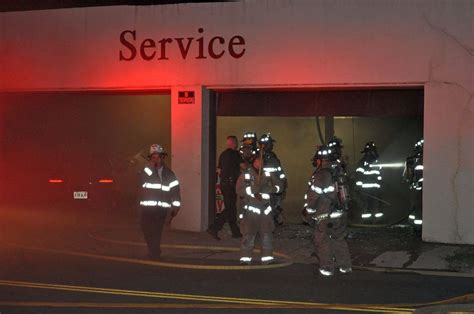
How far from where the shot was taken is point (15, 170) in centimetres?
1992

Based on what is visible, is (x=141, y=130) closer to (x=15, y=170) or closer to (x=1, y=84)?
(x=15, y=170)

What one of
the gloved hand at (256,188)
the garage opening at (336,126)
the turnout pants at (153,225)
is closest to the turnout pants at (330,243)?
the gloved hand at (256,188)

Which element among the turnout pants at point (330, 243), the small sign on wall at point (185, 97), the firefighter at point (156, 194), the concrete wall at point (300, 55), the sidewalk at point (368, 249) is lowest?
the sidewalk at point (368, 249)

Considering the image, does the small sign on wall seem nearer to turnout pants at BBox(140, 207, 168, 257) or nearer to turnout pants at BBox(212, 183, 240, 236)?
turnout pants at BBox(212, 183, 240, 236)

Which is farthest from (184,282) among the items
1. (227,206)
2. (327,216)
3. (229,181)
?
(229,181)

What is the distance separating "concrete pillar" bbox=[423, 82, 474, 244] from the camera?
1430 centimetres

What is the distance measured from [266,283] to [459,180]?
5.25 meters

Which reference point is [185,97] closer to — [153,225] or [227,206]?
[227,206]

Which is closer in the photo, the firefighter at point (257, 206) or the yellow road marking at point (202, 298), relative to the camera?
the yellow road marking at point (202, 298)

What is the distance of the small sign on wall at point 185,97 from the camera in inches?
628

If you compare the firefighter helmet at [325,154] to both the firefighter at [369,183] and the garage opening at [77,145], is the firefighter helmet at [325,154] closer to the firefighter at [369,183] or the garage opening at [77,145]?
the firefighter at [369,183]

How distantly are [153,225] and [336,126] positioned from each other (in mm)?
7492

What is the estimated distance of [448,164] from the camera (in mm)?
14422

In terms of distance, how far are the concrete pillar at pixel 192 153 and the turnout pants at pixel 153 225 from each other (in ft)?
11.5
